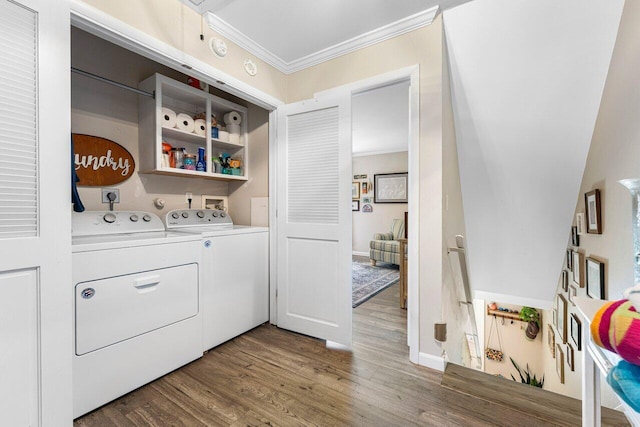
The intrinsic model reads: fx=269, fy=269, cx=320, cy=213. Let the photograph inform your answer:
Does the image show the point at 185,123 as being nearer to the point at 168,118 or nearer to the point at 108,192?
the point at 168,118

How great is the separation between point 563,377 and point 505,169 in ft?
8.56

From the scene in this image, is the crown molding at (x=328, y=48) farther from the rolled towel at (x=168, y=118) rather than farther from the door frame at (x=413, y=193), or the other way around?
the rolled towel at (x=168, y=118)

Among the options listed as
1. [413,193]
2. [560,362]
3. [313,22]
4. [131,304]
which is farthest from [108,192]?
[560,362]

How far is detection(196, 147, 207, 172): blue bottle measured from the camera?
254 centimetres

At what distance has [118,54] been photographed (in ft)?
7.19

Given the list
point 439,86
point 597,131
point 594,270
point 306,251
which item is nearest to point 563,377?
point 594,270

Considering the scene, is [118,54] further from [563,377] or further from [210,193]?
[563,377]

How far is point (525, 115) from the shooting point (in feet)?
7.97

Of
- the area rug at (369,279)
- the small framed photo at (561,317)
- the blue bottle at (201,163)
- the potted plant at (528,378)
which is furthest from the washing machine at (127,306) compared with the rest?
the potted plant at (528,378)

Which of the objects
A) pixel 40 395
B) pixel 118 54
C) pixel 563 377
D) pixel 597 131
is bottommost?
pixel 563 377

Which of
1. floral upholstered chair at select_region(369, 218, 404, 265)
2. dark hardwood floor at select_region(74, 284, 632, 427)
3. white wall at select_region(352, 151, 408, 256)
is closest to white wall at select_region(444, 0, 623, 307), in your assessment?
floral upholstered chair at select_region(369, 218, 404, 265)

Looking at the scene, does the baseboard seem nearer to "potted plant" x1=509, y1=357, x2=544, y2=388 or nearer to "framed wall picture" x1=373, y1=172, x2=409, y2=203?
"potted plant" x1=509, y1=357, x2=544, y2=388

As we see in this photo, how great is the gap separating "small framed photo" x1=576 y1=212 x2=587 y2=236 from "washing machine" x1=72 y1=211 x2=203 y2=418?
3365mm

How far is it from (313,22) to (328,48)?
34 cm
